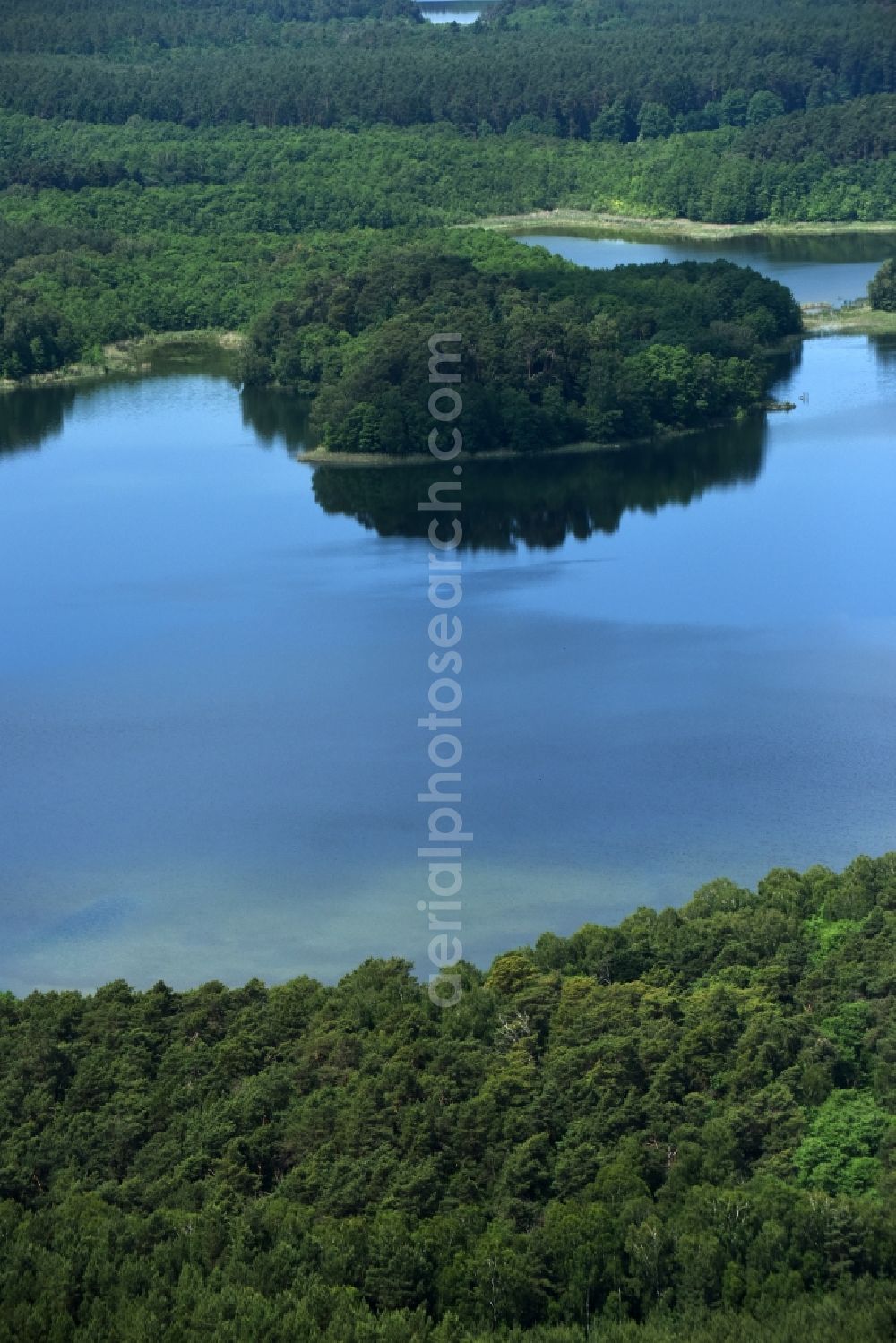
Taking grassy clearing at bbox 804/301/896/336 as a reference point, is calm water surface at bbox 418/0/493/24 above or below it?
above

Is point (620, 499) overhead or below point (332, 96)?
below

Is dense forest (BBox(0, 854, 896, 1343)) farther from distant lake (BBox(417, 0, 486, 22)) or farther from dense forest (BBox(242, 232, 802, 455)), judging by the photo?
distant lake (BBox(417, 0, 486, 22))

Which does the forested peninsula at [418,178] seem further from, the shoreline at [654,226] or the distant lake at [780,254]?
the distant lake at [780,254]

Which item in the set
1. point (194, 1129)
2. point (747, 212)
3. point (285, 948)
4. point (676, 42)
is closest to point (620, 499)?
point (285, 948)

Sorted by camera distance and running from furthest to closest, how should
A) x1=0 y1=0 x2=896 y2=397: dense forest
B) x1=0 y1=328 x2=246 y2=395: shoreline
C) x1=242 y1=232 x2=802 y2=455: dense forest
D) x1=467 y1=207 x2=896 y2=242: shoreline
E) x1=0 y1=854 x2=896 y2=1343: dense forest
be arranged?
1. x1=467 y1=207 x2=896 y2=242: shoreline
2. x1=0 y1=0 x2=896 y2=397: dense forest
3. x1=0 y1=328 x2=246 y2=395: shoreline
4. x1=242 y1=232 x2=802 y2=455: dense forest
5. x1=0 y1=854 x2=896 y2=1343: dense forest

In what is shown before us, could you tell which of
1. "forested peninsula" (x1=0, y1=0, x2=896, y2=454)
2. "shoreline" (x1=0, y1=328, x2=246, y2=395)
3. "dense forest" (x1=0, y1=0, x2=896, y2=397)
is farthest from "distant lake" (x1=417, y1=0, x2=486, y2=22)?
"shoreline" (x1=0, y1=328, x2=246, y2=395)

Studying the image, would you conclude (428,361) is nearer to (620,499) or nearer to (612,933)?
(620,499)
